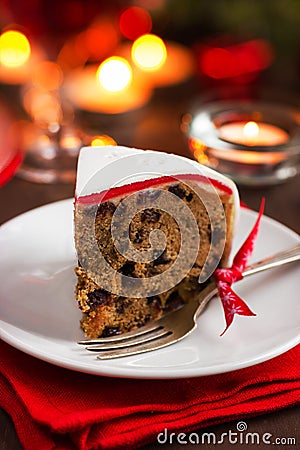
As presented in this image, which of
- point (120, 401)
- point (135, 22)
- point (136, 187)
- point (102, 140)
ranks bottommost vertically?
point (120, 401)

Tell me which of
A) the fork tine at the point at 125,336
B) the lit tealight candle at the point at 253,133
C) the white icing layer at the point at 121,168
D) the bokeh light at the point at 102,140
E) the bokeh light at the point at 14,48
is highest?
the bokeh light at the point at 14,48

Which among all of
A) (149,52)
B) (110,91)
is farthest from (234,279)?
(149,52)

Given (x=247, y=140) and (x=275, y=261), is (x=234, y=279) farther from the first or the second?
(x=247, y=140)

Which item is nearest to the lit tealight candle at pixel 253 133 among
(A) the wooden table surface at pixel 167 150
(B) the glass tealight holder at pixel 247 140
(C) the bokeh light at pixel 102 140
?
(B) the glass tealight holder at pixel 247 140

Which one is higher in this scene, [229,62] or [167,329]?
[229,62]

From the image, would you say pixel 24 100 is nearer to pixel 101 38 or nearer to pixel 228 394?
pixel 101 38

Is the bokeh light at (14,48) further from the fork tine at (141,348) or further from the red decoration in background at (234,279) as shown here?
the fork tine at (141,348)

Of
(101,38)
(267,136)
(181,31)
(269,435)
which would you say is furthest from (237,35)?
(269,435)
